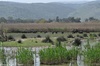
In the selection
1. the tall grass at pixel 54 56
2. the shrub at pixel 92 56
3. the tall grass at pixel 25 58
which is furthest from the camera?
the tall grass at pixel 54 56

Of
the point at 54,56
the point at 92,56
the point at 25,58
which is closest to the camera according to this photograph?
the point at 25,58

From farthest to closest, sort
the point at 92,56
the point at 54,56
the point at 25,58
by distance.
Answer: the point at 54,56
the point at 92,56
the point at 25,58

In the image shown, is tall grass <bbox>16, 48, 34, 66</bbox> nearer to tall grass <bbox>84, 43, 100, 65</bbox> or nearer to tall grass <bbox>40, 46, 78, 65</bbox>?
tall grass <bbox>40, 46, 78, 65</bbox>

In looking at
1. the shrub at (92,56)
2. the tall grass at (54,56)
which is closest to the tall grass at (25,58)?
the tall grass at (54,56)

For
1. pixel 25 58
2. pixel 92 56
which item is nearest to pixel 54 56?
pixel 25 58

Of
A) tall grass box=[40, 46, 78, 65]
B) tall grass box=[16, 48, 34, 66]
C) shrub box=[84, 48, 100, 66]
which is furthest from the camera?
tall grass box=[40, 46, 78, 65]

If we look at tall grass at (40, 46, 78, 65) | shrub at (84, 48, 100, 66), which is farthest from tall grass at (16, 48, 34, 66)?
shrub at (84, 48, 100, 66)

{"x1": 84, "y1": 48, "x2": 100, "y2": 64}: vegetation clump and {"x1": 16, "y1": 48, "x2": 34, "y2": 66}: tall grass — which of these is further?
{"x1": 84, "y1": 48, "x2": 100, "y2": 64}: vegetation clump

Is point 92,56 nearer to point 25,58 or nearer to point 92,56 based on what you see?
point 92,56

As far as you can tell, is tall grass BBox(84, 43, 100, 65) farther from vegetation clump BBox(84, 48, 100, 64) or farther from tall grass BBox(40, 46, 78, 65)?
tall grass BBox(40, 46, 78, 65)

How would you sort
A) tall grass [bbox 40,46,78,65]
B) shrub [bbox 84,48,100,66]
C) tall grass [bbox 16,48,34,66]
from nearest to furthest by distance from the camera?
tall grass [bbox 16,48,34,66] < shrub [bbox 84,48,100,66] < tall grass [bbox 40,46,78,65]

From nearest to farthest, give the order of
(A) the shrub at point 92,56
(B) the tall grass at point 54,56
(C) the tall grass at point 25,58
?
(C) the tall grass at point 25,58
(A) the shrub at point 92,56
(B) the tall grass at point 54,56

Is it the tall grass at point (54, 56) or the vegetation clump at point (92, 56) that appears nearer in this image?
the vegetation clump at point (92, 56)

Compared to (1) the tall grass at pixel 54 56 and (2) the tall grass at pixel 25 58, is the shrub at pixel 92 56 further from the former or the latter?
(2) the tall grass at pixel 25 58
